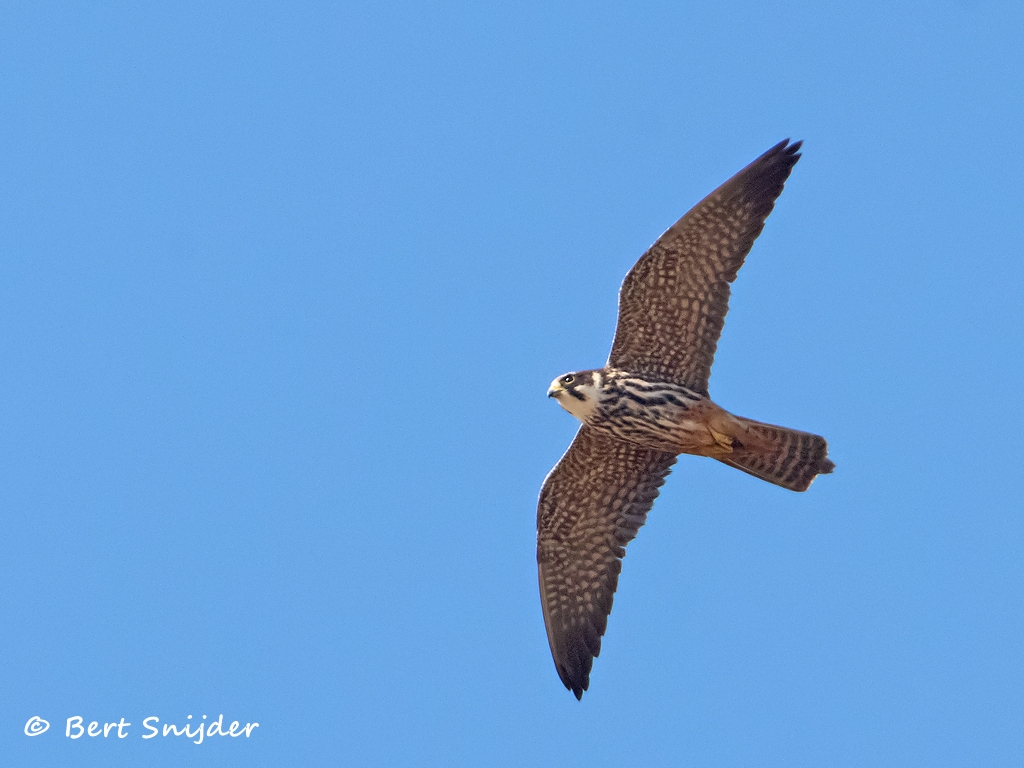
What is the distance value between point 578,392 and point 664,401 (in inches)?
24.1

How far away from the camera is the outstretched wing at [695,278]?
1026cm

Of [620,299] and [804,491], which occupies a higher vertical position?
[620,299]

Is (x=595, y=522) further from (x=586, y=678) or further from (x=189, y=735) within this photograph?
(x=189, y=735)

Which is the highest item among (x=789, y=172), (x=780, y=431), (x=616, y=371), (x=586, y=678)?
(x=789, y=172)

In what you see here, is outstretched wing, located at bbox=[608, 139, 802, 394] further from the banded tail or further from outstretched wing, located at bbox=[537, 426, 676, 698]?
outstretched wing, located at bbox=[537, 426, 676, 698]

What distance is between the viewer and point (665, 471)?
11039 millimetres

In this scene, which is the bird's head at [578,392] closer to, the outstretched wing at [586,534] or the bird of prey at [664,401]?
the bird of prey at [664,401]

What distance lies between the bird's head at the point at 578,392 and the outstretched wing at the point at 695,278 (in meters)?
0.33

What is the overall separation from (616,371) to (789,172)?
184 centimetres

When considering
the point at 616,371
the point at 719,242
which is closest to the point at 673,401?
the point at 616,371

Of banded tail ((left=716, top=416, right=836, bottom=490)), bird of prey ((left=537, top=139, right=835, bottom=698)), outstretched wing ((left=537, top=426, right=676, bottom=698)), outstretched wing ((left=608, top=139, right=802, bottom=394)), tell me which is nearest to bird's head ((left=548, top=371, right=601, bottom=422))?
bird of prey ((left=537, top=139, right=835, bottom=698))

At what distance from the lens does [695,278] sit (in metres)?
10.3

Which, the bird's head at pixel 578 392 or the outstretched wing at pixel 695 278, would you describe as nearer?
the outstretched wing at pixel 695 278

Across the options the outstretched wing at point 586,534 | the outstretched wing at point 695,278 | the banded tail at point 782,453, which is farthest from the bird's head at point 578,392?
the banded tail at point 782,453
